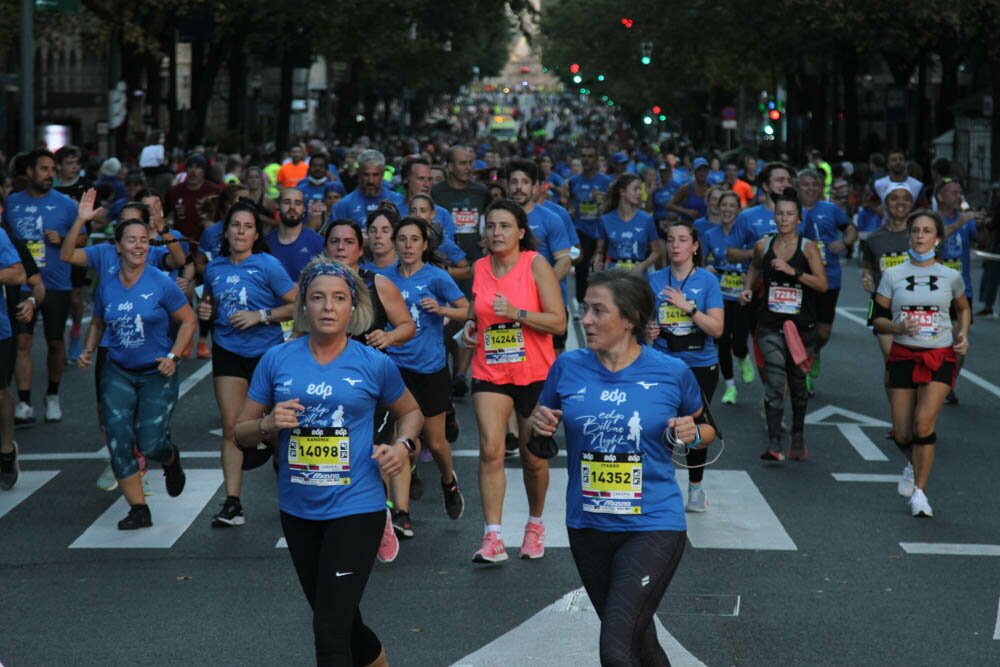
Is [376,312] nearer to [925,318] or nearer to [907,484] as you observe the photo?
[925,318]

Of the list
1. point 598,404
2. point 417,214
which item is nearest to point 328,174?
point 417,214

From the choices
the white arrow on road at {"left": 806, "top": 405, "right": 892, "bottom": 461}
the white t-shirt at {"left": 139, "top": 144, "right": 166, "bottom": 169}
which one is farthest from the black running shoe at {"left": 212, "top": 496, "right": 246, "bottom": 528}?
the white t-shirt at {"left": 139, "top": 144, "right": 166, "bottom": 169}

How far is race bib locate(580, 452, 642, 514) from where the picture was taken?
597cm

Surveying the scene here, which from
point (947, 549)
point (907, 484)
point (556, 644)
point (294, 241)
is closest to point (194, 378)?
point (294, 241)

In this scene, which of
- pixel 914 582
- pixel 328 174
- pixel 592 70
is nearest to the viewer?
pixel 914 582

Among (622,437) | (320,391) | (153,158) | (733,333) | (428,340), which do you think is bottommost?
(733,333)

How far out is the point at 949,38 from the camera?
139 feet

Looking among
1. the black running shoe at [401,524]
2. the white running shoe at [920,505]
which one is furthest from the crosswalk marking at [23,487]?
the white running shoe at [920,505]

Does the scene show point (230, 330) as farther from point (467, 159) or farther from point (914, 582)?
point (467, 159)

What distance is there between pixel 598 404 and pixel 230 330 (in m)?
4.29

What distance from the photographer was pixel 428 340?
992 centimetres

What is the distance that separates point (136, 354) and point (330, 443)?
392cm

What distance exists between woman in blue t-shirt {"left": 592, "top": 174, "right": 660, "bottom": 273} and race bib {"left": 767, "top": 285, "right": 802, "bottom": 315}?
2981 mm

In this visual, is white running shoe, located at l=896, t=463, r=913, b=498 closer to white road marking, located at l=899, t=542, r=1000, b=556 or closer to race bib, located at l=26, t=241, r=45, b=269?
white road marking, located at l=899, t=542, r=1000, b=556
